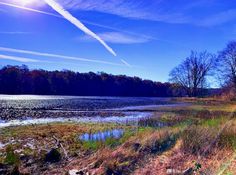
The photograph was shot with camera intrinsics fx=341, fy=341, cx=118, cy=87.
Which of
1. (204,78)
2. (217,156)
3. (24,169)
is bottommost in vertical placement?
(24,169)

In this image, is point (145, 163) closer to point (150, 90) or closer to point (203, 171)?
point (203, 171)

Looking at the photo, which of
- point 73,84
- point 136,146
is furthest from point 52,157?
point 73,84

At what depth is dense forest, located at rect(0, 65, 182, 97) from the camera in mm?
123312

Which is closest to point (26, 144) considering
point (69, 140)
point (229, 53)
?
point (69, 140)

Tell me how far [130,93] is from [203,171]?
5700 inches

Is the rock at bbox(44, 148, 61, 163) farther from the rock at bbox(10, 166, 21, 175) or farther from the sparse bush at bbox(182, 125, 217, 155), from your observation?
the sparse bush at bbox(182, 125, 217, 155)

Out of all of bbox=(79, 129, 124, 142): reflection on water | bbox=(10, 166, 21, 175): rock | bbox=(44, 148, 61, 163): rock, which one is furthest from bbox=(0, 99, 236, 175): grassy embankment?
bbox=(79, 129, 124, 142): reflection on water

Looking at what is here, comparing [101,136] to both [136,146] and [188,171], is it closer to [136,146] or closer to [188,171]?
[136,146]

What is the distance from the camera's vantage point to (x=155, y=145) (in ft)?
34.9

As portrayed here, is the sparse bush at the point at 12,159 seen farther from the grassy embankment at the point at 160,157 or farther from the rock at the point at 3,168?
the rock at the point at 3,168

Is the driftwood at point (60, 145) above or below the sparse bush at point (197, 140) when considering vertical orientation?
below

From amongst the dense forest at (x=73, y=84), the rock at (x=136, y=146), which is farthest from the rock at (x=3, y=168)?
the dense forest at (x=73, y=84)

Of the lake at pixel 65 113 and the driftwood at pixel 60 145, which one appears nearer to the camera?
the driftwood at pixel 60 145

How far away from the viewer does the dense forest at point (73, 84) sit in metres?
123
